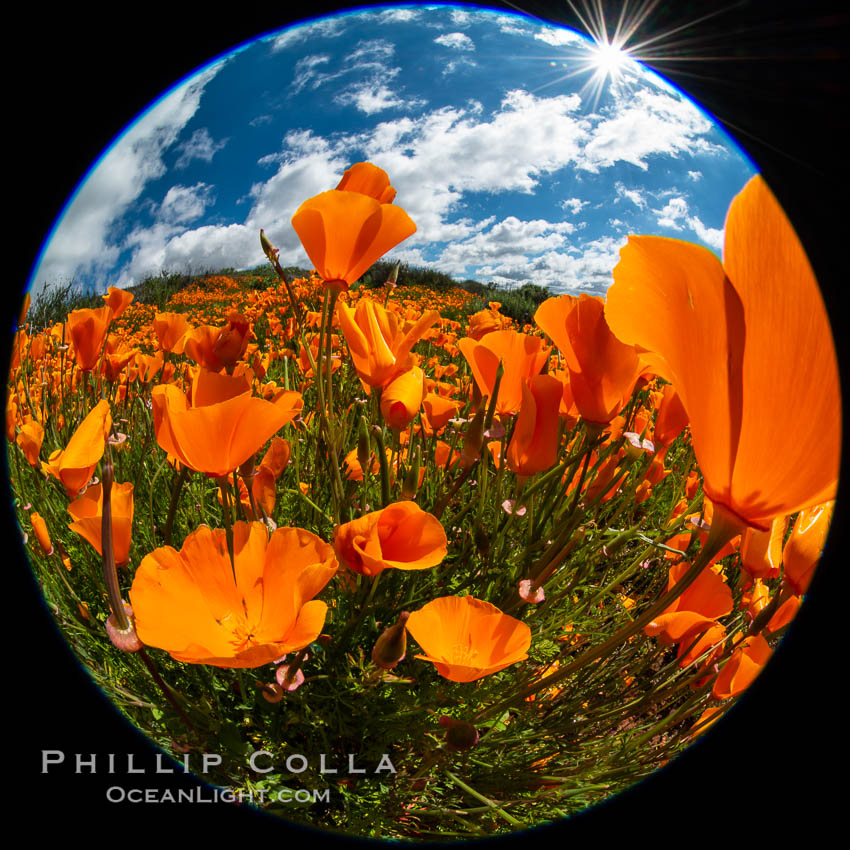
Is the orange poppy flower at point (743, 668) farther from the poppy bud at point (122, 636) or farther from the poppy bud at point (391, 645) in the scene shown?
the poppy bud at point (122, 636)

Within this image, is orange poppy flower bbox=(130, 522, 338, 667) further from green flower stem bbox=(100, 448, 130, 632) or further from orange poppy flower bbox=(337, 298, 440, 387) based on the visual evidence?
orange poppy flower bbox=(337, 298, 440, 387)

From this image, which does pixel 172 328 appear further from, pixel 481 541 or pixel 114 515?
pixel 481 541

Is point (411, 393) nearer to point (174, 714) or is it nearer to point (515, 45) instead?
point (515, 45)

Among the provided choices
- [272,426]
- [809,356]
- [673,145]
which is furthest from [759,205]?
[272,426]

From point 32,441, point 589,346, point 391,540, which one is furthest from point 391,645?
point 32,441

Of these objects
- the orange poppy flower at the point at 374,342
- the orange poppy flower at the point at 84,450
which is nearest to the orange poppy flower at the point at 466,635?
the orange poppy flower at the point at 374,342

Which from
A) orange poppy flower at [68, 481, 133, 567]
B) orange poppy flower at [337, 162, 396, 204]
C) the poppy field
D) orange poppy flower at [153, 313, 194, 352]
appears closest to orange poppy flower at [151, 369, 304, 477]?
the poppy field
